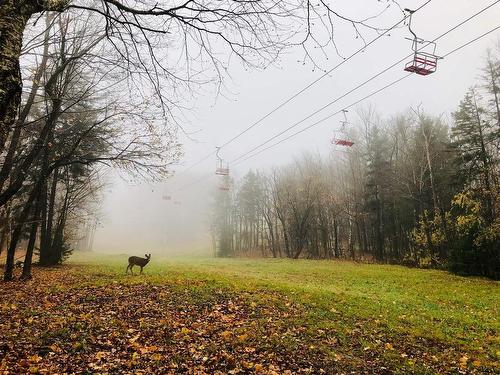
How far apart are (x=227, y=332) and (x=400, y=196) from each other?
3500cm

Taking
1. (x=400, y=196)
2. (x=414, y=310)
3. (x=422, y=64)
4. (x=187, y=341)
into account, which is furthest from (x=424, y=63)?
(x=400, y=196)

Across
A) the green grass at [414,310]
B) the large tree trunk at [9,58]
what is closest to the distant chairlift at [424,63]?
the green grass at [414,310]

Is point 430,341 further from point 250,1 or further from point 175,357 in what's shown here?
point 250,1

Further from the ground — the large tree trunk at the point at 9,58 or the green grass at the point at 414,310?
the large tree trunk at the point at 9,58

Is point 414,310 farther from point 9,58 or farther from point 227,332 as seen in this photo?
point 9,58

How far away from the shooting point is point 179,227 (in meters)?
98.6

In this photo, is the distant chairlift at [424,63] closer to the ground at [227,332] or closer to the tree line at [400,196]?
the ground at [227,332]

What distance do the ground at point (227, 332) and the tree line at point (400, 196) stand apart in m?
14.3

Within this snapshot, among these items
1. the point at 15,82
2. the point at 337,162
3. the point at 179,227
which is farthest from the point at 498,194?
the point at 179,227

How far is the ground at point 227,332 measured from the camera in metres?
5.93

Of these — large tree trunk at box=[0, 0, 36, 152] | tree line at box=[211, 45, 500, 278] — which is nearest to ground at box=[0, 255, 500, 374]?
large tree trunk at box=[0, 0, 36, 152]

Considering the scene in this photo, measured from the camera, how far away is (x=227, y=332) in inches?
290

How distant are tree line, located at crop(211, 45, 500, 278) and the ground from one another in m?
14.3

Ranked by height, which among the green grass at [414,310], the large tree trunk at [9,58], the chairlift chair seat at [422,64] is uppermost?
the chairlift chair seat at [422,64]
